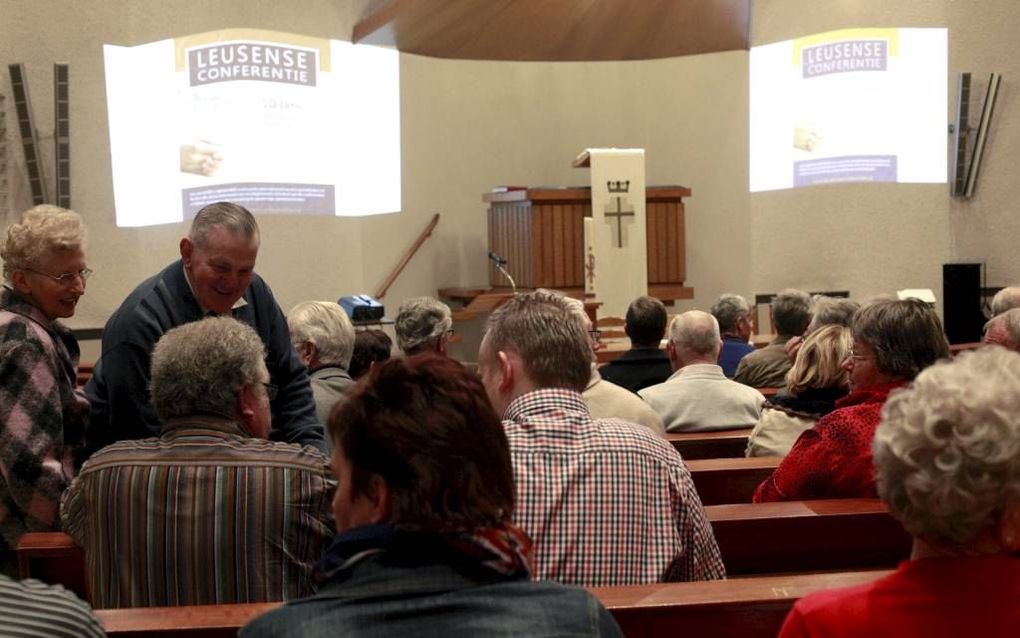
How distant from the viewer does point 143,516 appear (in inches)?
83.4

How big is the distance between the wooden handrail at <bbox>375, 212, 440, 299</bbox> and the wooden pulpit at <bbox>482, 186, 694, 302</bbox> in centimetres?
71

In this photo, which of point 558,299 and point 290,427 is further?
point 290,427

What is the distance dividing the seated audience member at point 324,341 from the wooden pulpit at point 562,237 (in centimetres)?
579

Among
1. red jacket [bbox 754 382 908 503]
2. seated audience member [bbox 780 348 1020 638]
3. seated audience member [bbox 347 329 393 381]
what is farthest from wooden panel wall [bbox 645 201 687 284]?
seated audience member [bbox 780 348 1020 638]

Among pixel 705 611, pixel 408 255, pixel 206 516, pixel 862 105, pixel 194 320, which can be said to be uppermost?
pixel 862 105

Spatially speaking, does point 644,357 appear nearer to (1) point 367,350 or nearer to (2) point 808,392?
(1) point 367,350

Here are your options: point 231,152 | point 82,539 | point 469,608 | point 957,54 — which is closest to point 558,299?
point 82,539

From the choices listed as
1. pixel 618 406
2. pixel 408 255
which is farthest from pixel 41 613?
pixel 408 255

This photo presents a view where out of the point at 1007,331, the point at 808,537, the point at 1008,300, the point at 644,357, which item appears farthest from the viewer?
the point at 1008,300

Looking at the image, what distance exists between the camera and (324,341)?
145 inches

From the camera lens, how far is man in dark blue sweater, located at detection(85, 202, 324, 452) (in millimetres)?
2854

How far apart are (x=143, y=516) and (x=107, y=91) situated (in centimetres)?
722

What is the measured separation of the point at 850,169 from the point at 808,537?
335 inches

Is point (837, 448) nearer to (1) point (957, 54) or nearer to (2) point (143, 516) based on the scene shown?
(2) point (143, 516)
